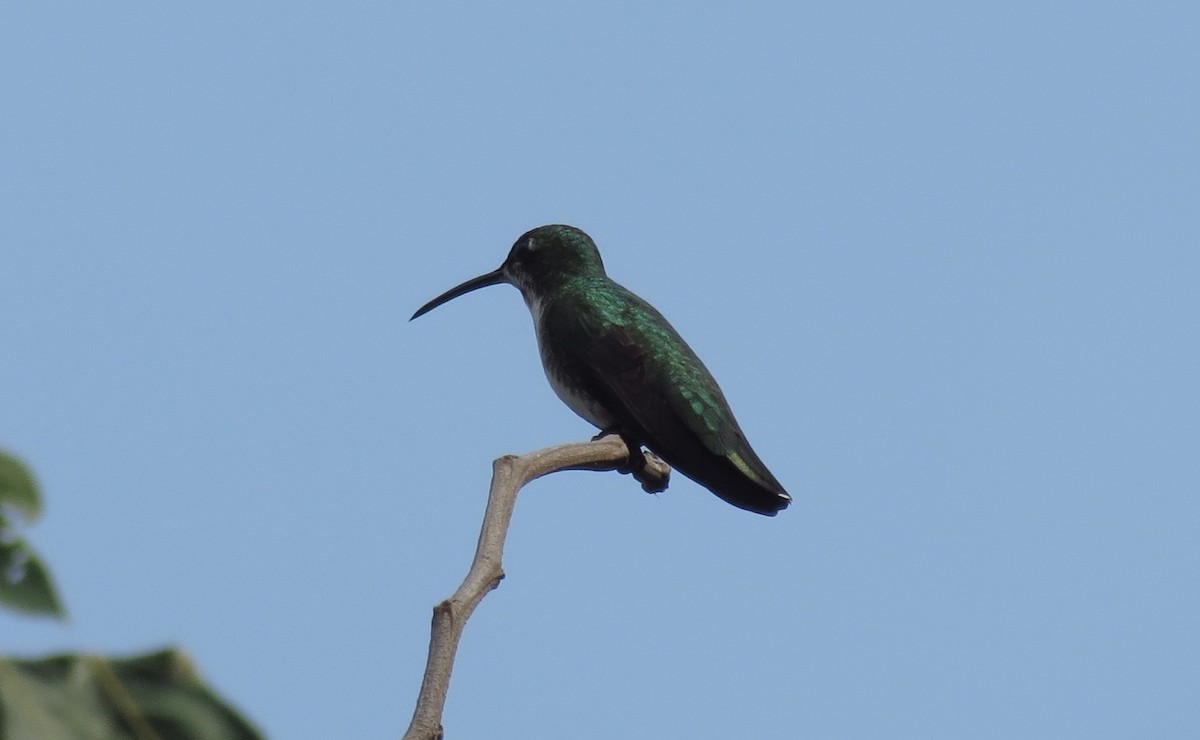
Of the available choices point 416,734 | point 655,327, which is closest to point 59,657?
point 416,734

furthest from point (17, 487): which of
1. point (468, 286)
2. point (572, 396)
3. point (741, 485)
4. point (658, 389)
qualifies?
point (468, 286)

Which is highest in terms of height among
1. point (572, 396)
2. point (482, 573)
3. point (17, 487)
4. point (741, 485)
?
point (572, 396)

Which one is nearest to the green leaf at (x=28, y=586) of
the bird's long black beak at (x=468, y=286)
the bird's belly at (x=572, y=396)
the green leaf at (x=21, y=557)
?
the green leaf at (x=21, y=557)

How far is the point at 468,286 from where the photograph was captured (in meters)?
9.26

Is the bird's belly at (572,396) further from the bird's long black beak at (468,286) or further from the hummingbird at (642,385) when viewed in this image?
the bird's long black beak at (468,286)

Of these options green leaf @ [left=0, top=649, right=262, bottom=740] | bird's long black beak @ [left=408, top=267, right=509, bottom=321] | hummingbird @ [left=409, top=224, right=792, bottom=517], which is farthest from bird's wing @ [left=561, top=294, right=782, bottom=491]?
green leaf @ [left=0, top=649, right=262, bottom=740]

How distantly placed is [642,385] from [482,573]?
416cm

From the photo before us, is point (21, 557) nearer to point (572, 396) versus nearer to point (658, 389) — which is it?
point (658, 389)

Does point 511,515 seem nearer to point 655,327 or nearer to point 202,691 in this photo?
point 202,691

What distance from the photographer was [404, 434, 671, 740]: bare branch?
1835 millimetres

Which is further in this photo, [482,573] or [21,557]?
[482,573]

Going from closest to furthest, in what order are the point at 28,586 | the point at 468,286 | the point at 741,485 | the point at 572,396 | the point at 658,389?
the point at 28,586, the point at 741,485, the point at 658,389, the point at 572,396, the point at 468,286

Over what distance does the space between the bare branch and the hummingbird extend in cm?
188

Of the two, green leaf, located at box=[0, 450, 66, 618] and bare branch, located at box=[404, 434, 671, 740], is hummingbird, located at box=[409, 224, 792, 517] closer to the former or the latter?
bare branch, located at box=[404, 434, 671, 740]
